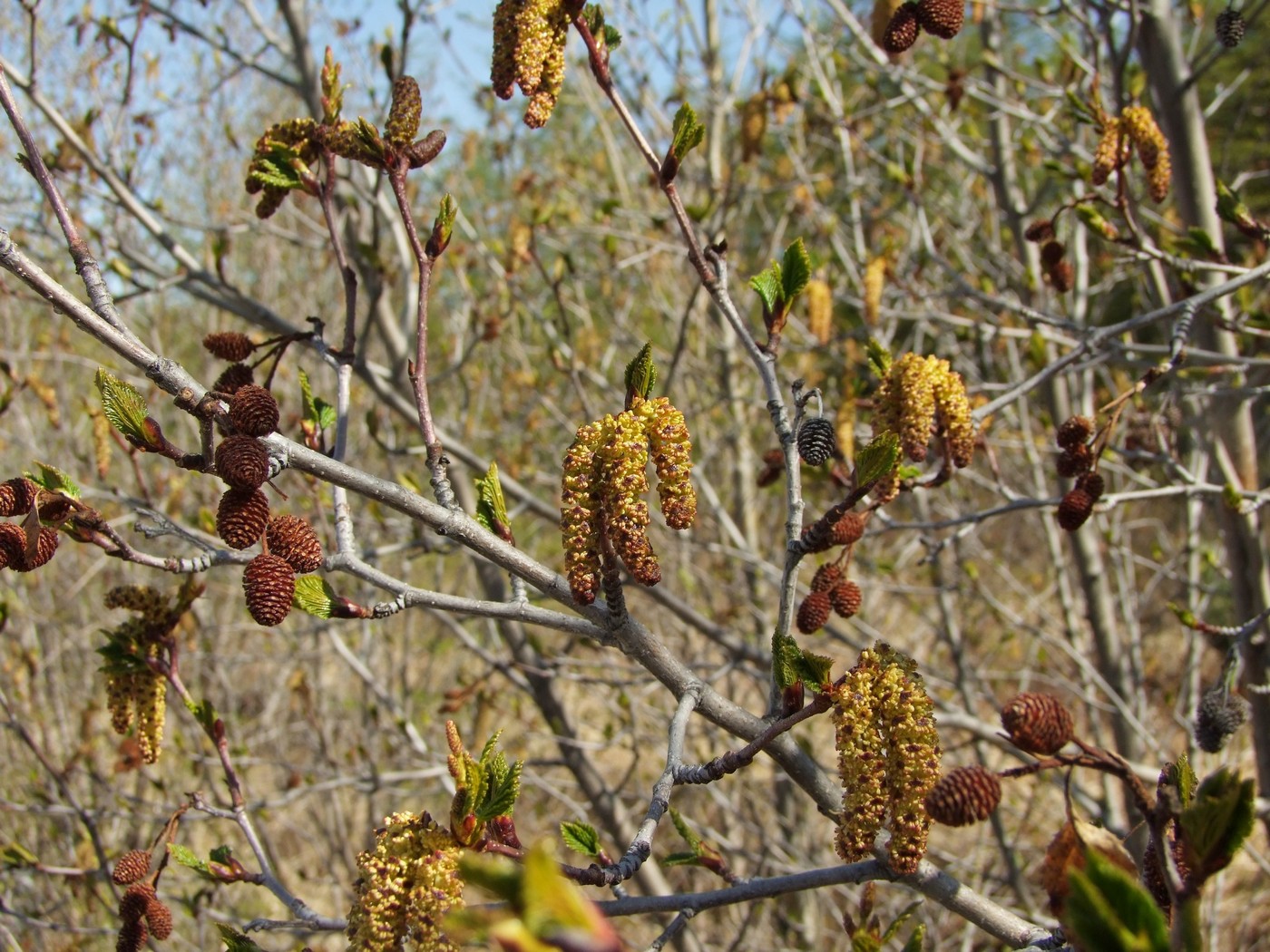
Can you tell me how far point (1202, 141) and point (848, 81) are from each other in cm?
751

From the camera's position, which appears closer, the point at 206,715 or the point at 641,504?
the point at 641,504

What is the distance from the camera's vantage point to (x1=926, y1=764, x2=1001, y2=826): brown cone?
0.94 m

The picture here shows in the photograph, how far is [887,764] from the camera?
45.2 inches

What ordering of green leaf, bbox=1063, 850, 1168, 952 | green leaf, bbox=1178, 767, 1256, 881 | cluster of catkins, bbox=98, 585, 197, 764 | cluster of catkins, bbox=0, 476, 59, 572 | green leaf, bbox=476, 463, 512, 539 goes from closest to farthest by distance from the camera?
1. green leaf, bbox=1063, 850, 1168, 952
2. green leaf, bbox=1178, 767, 1256, 881
3. cluster of catkins, bbox=0, 476, 59, 572
4. green leaf, bbox=476, 463, 512, 539
5. cluster of catkins, bbox=98, 585, 197, 764

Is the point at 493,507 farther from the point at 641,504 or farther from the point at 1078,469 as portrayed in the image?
the point at 1078,469

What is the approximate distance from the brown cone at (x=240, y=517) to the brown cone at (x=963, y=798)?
0.87m

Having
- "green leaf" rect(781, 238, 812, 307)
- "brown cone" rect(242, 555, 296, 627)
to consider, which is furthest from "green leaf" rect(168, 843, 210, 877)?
"green leaf" rect(781, 238, 812, 307)

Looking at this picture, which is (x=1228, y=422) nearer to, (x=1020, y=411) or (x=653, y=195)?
(x=1020, y=411)

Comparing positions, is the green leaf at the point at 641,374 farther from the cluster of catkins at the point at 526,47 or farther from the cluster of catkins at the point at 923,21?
the cluster of catkins at the point at 923,21

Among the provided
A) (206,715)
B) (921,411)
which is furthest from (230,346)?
(921,411)

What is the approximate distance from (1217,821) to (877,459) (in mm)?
633

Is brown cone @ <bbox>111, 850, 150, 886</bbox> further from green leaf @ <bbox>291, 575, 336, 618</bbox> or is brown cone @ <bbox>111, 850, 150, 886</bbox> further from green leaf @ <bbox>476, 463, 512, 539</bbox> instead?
green leaf @ <bbox>476, 463, 512, 539</bbox>

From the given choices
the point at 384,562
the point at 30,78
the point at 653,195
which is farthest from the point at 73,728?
the point at 653,195

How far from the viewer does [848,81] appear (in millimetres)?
9516
